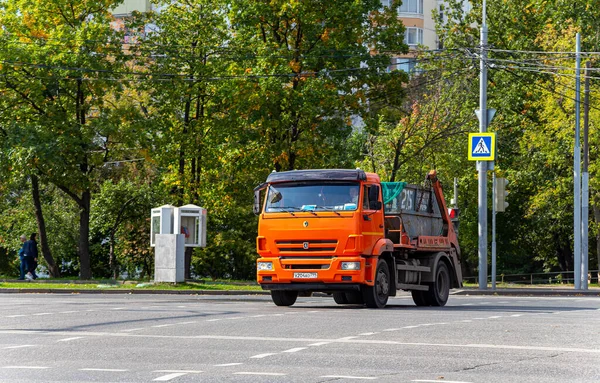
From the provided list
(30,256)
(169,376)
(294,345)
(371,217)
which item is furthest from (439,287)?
(30,256)

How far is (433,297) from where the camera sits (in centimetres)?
2600

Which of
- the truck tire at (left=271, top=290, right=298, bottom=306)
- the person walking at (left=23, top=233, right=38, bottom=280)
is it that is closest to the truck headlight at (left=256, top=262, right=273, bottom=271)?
the truck tire at (left=271, top=290, right=298, bottom=306)

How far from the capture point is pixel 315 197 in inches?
915

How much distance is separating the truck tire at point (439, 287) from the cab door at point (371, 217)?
2941 mm

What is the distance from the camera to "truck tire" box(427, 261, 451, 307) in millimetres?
25969

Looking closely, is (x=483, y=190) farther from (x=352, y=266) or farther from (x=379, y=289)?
(x=352, y=266)

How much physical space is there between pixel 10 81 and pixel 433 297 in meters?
23.0

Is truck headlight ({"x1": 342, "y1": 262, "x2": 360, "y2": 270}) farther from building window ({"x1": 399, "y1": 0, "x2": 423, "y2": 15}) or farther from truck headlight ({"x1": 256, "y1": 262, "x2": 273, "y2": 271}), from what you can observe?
building window ({"x1": 399, "y1": 0, "x2": 423, "y2": 15})

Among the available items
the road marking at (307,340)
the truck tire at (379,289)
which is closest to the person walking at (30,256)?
the truck tire at (379,289)

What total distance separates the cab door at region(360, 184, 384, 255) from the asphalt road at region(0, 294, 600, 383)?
135 cm

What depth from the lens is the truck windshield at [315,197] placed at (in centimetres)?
2308

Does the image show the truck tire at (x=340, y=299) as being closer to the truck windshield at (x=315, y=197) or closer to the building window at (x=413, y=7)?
the truck windshield at (x=315, y=197)

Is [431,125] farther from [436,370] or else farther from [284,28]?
[436,370]

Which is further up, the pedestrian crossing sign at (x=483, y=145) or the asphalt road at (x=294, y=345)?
the pedestrian crossing sign at (x=483, y=145)
